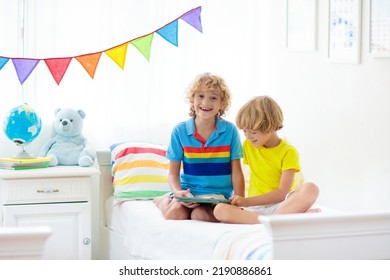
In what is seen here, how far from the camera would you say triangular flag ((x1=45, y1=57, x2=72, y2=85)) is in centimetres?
390

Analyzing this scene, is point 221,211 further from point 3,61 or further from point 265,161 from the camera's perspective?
point 3,61

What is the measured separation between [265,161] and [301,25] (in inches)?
37.0

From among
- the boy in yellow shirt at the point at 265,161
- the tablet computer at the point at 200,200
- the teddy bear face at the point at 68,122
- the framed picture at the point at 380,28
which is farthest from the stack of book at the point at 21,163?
the framed picture at the point at 380,28

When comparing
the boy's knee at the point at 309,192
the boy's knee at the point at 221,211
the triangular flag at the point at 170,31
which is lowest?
the boy's knee at the point at 221,211

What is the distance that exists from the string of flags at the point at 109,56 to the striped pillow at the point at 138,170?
0.40m

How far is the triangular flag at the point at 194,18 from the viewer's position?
403 cm

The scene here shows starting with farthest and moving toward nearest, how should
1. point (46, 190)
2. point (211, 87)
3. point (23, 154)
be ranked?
point (23, 154), point (46, 190), point (211, 87)

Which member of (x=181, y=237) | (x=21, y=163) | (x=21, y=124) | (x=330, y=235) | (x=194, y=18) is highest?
(x=194, y=18)

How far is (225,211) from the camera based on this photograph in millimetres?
3053

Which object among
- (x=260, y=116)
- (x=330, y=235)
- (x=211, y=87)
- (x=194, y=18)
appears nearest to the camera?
(x=330, y=235)

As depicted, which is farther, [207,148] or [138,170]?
[138,170]

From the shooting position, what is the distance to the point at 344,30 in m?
3.46

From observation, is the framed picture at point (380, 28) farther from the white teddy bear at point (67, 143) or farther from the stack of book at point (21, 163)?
the stack of book at point (21, 163)

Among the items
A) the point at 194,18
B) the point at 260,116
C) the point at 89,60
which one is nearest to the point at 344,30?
the point at 260,116
